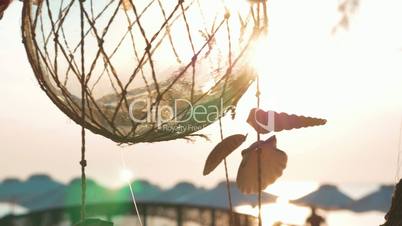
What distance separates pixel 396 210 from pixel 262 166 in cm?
35

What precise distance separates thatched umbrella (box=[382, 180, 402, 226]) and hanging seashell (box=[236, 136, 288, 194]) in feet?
0.93

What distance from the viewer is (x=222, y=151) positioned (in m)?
1.31

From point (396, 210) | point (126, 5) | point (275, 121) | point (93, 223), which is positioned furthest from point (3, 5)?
point (396, 210)

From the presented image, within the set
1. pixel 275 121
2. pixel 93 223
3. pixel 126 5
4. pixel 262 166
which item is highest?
pixel 126 5

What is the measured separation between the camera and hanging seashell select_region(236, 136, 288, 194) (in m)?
1.35

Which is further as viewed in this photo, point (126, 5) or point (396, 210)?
point (126, 5)

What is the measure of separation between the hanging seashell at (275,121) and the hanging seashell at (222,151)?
58mm

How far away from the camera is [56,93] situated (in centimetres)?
145

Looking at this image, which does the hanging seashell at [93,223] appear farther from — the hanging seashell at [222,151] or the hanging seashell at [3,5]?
the hanging seashell at [3,5]

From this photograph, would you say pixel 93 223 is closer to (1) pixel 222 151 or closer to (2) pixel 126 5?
(1) pixel 222 151

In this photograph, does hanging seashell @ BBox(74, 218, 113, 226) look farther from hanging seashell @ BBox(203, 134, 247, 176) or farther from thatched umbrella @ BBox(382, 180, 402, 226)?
thatched umbrella @ BBox(382, 180, 402, 226)

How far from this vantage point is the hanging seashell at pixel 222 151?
1291 millimetres

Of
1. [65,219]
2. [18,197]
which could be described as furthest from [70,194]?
[65,219]

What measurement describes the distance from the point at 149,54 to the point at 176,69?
0.10 metres
